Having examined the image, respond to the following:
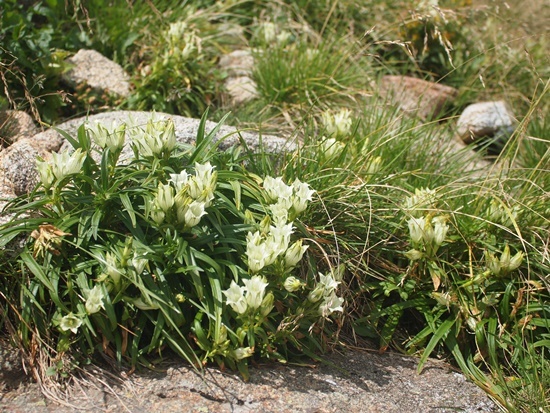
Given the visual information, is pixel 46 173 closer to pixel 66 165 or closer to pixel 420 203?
pixel 66 165

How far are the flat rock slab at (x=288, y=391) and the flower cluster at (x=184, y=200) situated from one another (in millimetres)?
666

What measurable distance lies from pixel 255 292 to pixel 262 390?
45 centimetres

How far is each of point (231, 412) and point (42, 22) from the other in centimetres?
373

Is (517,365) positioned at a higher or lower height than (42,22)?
lower

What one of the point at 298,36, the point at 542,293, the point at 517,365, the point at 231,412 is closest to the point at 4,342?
the point at 231,412

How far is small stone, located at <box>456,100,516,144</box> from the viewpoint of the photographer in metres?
5.77

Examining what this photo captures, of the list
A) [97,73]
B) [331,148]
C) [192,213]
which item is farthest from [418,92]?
[192,213]

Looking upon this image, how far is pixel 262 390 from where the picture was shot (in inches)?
113

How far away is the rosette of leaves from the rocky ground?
0.29 feet

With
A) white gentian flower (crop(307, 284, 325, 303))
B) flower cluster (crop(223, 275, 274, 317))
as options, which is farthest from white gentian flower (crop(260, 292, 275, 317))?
white gentian flower (crop(307, 284, 325, 303))

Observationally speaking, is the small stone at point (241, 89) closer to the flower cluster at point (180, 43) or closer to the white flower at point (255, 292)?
the flower cluster at point (180, 43)

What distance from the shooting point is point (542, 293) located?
11.5ft

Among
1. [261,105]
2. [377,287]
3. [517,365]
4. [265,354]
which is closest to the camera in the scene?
[265,354]

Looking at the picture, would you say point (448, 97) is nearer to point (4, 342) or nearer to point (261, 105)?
point (261, 105)
